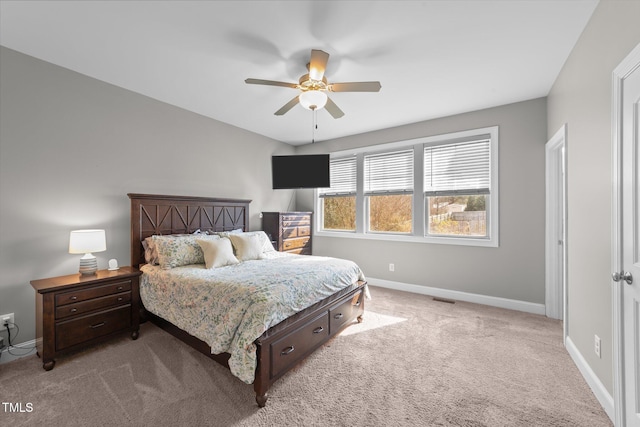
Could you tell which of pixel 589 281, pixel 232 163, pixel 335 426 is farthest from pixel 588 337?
pixel 232 163

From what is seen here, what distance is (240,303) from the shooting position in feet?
6.31

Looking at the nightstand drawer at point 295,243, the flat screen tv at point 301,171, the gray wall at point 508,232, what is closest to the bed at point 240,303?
the nightstand drawer at point 295,243

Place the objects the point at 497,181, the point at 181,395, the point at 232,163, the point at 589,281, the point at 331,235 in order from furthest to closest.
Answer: the point at 331,235
the point at 232,163
the point at 497,181
the point at 589,281
the point at 181,395

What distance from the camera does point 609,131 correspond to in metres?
1.67

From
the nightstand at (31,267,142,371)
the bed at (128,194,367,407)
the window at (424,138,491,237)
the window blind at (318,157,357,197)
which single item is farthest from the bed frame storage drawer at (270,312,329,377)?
the window blind at (318,157,357,197)

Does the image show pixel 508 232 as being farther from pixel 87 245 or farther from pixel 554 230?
pixel 87 245

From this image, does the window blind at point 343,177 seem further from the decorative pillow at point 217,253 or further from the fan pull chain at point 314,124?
the decorative pillow at point 217,253

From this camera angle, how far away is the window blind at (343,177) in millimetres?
4918

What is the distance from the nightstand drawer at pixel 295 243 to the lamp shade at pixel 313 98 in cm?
273

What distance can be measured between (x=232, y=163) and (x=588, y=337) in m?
4.56

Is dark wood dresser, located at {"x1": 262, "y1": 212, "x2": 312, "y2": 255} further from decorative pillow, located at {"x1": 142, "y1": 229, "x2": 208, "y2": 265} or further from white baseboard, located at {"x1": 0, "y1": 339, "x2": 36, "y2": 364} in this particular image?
white baseboard, located at {"x1": 0, "y1": 339, "x2": 36, "y2": 364}

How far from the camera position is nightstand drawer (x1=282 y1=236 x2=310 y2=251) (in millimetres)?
4656

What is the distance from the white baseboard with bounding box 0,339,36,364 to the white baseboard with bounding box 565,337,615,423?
453 cm

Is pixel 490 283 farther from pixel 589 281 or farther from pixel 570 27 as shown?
pixel 570 27
